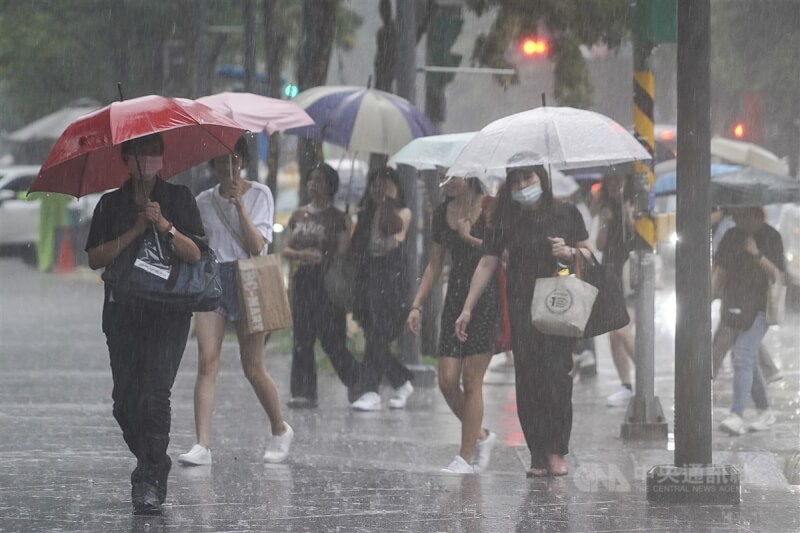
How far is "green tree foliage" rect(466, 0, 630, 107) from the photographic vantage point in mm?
18062

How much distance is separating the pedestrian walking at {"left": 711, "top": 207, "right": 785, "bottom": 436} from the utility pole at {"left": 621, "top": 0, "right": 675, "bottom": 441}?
2.08ft

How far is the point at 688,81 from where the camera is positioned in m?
8.60

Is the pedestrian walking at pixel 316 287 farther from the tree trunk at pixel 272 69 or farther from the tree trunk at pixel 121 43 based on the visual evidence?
the tree trunk at pixel 121 43

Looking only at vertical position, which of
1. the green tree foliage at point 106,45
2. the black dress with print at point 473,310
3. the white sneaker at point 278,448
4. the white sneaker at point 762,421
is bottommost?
the white sneaker at point 762,421

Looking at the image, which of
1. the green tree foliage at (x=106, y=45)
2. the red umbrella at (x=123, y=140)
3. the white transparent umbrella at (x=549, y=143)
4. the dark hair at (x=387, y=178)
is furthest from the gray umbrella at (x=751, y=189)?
the green tree foliage at (x=106, y=45)

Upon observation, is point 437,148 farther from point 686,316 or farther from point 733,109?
point 733,109

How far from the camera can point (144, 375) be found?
8281 millimetres

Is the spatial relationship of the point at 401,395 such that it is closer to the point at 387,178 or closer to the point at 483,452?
the point at 387,178

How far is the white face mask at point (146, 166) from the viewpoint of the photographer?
→ 27.1ft

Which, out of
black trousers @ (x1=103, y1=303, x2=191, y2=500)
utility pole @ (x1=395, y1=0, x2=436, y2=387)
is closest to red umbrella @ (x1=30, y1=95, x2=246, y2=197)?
black trousers @ (x1=103, y1=303, x2=191, y2=500)

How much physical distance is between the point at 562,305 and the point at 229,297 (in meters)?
1.89

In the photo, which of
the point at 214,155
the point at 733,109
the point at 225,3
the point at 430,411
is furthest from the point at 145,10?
the point at 214,155

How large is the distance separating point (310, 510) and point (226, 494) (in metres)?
0.64

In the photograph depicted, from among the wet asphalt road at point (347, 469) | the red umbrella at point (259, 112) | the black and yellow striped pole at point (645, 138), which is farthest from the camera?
the black and yellow striped pole at point (645, 138)
